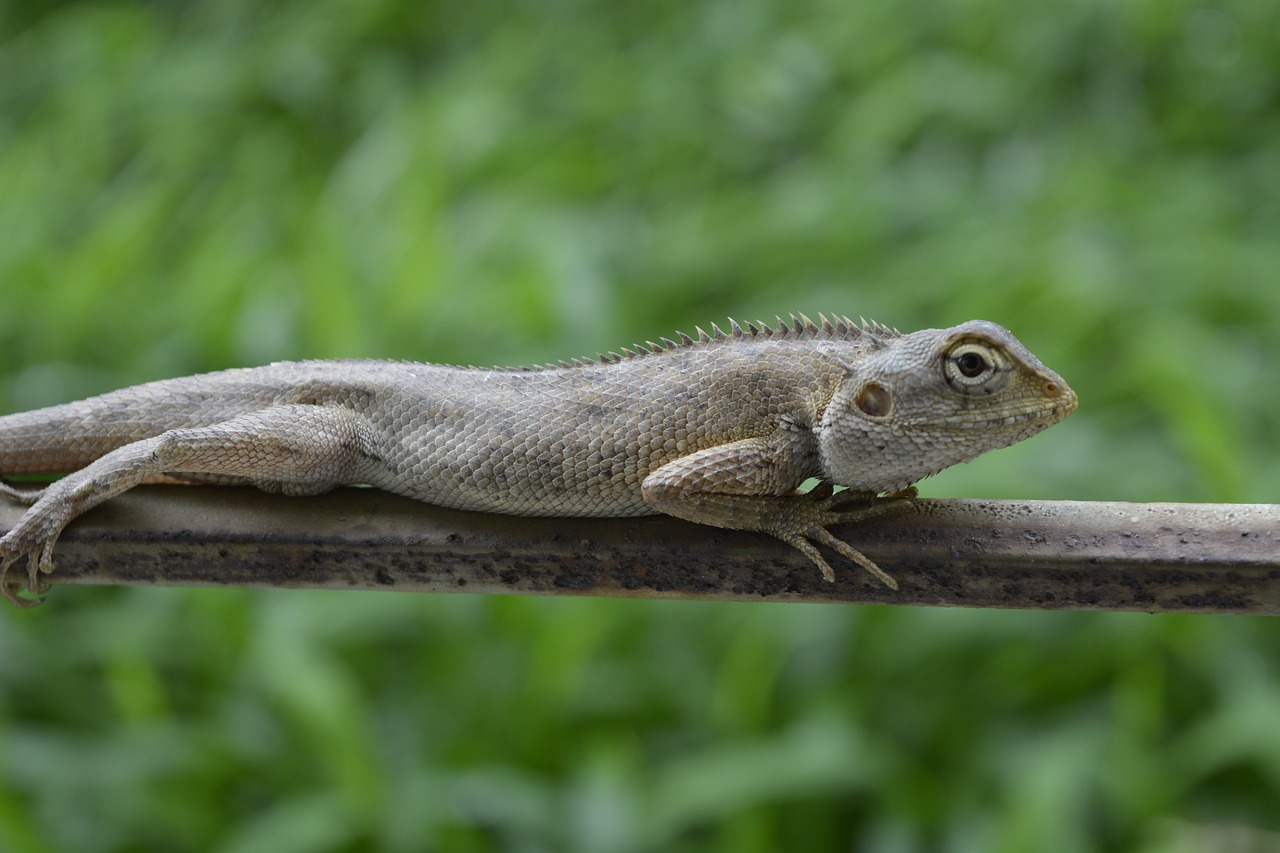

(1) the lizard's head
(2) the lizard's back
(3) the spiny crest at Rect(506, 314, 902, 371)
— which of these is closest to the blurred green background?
(2) the lizard's back

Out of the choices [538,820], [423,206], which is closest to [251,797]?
[538,820]

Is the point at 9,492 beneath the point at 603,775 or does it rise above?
above

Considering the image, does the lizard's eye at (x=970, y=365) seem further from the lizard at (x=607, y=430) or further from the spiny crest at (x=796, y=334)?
the spiny crest at (x=796, y=334)

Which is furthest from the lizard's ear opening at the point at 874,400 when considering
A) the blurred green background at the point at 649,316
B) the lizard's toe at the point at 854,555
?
the blurred green background at the point at 649,316

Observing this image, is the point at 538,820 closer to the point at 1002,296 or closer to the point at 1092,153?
the point at 1002,296

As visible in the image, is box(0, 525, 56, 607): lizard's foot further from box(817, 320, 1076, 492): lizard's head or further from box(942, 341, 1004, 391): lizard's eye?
box(942, 341, 1004, 391): lizard's eye

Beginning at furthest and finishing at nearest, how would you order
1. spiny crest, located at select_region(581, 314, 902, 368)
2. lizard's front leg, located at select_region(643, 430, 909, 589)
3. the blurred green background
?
the blurred green background < spiny crest, located at select_region(581, 314, 902, 368) < lizard's front leg, located at select_region(643, 430, 909, 589)

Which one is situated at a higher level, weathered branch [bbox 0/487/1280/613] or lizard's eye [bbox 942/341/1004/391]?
lizard's eye [bbox 942/341/1004/391]
